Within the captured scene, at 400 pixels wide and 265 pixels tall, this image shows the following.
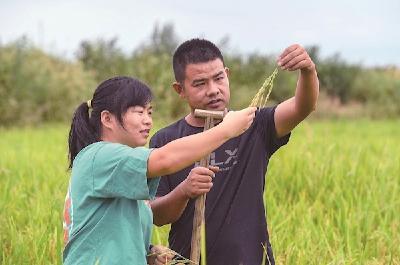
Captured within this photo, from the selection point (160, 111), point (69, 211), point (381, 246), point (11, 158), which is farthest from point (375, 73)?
point (69, 211)

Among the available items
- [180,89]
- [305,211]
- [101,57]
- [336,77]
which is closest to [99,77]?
[101,57]

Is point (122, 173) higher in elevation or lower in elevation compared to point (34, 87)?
higher

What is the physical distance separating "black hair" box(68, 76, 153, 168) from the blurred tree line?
10.3 meters

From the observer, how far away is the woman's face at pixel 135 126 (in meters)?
1.96

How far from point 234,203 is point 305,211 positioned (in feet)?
4.88

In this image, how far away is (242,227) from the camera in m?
2.37

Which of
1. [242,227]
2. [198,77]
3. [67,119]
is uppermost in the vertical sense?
[198,77]

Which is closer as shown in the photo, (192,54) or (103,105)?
(103,105)

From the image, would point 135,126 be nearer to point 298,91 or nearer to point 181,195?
point 181,195

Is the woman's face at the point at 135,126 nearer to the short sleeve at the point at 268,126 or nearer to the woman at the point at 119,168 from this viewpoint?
the woman at the point at 119,168

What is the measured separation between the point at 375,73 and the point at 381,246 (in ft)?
62.6

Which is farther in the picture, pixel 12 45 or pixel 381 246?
pixel 12 45

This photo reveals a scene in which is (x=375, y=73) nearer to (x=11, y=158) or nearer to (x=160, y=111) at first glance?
(x=160, y=111)

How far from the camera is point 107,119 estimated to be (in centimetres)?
200
